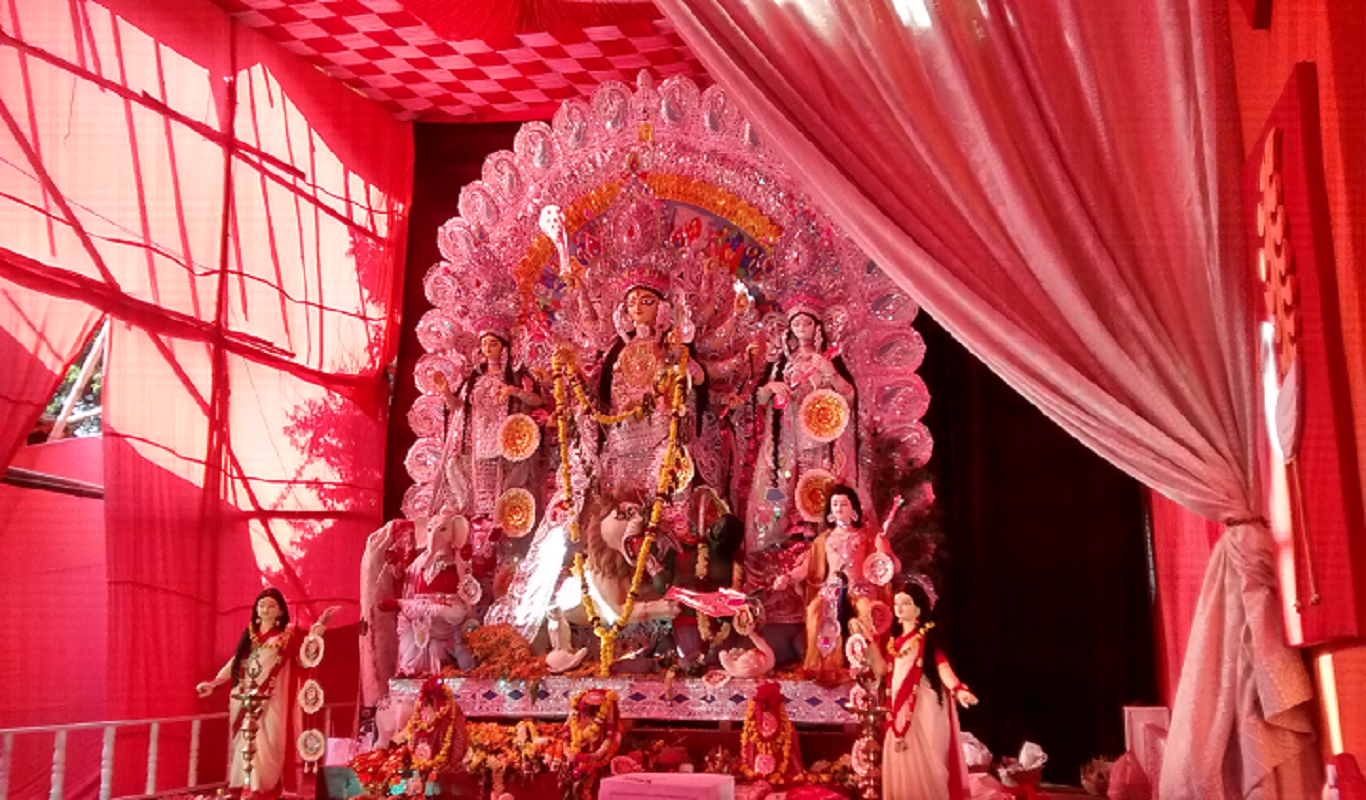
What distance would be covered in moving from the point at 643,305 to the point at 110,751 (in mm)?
3517

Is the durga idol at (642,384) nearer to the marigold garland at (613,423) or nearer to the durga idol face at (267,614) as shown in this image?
the marigold garland at (613,423)

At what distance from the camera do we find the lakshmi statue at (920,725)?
15.9ft

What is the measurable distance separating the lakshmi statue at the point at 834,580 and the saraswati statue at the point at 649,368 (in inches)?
12.1

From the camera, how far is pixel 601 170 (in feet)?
24.0

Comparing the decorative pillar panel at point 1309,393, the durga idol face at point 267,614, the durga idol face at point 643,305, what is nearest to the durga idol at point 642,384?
the durga idol face at point 643,305

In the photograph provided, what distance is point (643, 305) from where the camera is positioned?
23.1 feet

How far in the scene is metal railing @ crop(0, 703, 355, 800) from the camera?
204 inches

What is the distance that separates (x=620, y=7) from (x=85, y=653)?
187 inches

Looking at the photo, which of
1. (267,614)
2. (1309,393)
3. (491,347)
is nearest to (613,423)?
(491,347)

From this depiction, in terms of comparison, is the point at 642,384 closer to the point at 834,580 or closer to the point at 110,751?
the point at 834,580

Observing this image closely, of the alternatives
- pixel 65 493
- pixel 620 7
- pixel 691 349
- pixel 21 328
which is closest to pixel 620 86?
pixel 620 7

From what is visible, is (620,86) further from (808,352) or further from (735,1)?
(735,1)

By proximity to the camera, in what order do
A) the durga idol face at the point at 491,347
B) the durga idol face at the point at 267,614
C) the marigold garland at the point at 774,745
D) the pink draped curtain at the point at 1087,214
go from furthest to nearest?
the durga idol face at the point at 491,347 < the durga idol face at the point at 267,614 < the marigold garland at the point at 774,745 < the pink draped curtain at the point at 1087,214

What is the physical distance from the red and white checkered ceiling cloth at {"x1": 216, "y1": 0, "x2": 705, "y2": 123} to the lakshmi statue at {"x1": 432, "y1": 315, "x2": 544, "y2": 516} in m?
1.84
